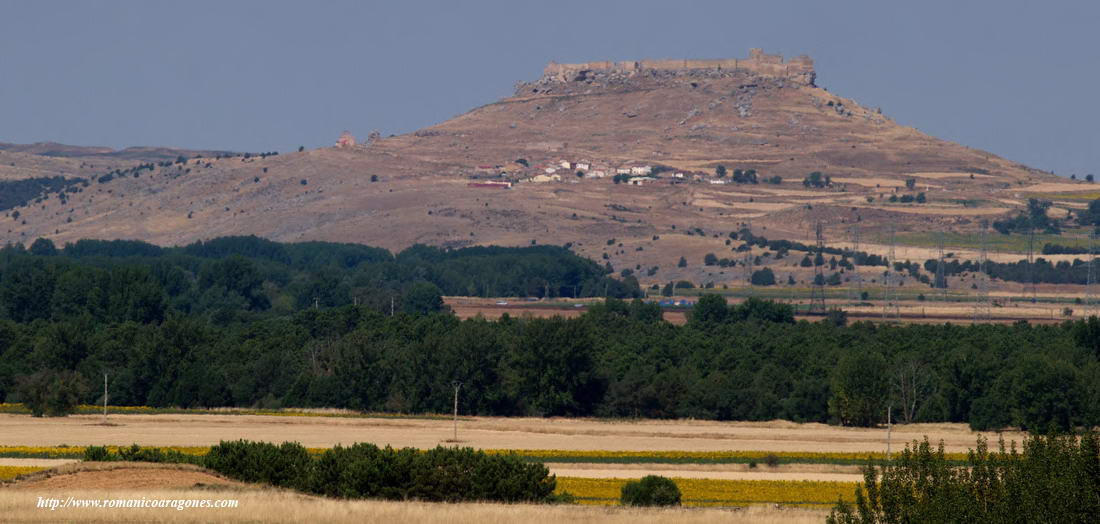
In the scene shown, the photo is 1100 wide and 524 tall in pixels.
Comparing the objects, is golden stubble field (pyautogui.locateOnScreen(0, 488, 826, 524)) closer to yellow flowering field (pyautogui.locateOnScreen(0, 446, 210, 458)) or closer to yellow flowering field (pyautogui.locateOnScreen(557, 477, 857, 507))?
yellow flowering field (pyautogui.locateOnScreen(557, 477, 857, 507))

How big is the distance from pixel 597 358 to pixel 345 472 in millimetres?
78866

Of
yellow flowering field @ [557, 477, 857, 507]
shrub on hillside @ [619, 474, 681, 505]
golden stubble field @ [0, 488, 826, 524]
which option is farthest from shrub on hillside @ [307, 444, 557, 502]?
yellow flowering field @ [557, 477, 857, 507]

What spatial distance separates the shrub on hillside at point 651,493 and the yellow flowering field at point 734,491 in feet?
2.95

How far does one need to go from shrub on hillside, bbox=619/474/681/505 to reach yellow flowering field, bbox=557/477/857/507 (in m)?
0.90

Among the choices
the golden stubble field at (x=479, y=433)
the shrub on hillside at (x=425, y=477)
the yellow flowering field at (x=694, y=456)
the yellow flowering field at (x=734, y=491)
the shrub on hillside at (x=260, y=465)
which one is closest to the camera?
the shrub on hillside at (x=425, y=477)

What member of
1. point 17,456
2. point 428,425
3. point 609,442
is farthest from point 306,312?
point 17,456

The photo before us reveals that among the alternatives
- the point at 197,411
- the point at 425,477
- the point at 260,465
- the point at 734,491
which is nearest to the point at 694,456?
the point at 734,491

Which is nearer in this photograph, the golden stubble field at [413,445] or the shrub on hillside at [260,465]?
the golden stubble field at [413,445]

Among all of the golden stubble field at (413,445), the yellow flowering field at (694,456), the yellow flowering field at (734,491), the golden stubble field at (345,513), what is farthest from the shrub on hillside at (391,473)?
the yellow flowering field at (694,456)

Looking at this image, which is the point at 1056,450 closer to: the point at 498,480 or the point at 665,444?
the point at 498,480

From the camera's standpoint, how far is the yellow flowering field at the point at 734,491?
62000 mm

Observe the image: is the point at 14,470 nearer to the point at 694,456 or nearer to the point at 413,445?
the point at 413,445

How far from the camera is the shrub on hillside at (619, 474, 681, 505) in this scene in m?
58.6

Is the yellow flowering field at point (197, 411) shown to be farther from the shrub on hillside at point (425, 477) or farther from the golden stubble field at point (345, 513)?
the golden stubble field at point (345, 513)
